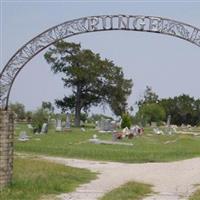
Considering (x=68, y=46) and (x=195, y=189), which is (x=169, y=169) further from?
(x=68, y=46)

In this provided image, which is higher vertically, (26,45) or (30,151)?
(26,45)

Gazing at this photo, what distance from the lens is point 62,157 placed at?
82.2ft

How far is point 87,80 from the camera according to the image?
244 feet

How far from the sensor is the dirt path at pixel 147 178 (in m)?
13.7

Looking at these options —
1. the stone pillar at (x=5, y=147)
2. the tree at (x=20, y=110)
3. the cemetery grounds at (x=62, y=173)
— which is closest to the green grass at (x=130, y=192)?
the cemetery grounds at (x=62, y=173)

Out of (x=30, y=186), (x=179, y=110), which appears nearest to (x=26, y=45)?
(x=30, y=186)

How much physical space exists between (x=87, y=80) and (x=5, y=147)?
2396 inches

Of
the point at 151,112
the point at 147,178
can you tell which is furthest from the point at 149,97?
the point at 147,178

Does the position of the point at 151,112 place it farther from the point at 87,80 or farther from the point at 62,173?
the point at 62,173

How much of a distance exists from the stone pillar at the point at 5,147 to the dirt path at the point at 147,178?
1351 millimetres

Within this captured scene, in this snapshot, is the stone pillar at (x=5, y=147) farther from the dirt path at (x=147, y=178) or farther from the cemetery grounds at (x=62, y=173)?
the dirt path at (x=147, y=178)

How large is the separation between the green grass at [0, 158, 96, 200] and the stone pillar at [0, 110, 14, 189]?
0.80ft

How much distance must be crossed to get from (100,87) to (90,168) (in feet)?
182

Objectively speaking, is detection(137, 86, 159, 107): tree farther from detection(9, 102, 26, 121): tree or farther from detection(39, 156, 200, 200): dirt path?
detection(39, 156, 200, 200): dirt path
